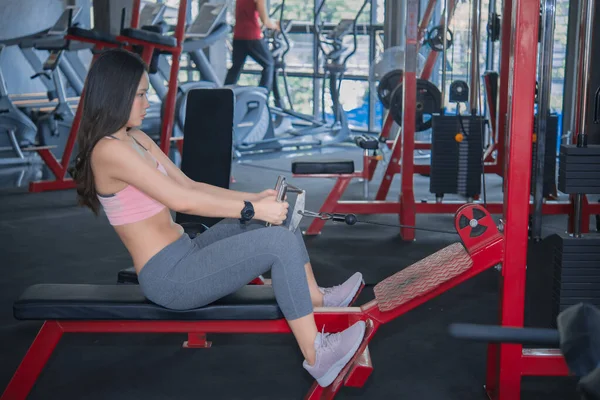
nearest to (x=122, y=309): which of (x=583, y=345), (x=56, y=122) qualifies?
(x=583, y=345)

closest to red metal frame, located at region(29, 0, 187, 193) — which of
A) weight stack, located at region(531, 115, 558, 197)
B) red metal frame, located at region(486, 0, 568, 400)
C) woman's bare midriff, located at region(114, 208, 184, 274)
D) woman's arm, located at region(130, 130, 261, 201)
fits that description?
weight stack, located at region(531, 115, 558, 197)

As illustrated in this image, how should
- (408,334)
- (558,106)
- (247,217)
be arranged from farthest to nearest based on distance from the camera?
(558,106) < (408,334) < (247,217)

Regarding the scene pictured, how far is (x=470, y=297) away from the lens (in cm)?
314

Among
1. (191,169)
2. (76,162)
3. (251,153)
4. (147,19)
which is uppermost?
(147,19)

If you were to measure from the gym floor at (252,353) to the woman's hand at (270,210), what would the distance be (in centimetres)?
59

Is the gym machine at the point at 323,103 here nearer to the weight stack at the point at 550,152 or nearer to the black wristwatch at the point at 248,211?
the weight stack at the point at 550,152

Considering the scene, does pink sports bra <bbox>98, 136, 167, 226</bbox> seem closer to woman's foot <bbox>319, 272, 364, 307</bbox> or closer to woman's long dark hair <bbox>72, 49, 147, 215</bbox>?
woman's long dark hair <bbox>72, 49, 147, 215</bbox>

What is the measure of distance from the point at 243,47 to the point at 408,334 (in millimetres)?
4857

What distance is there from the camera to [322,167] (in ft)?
13.2

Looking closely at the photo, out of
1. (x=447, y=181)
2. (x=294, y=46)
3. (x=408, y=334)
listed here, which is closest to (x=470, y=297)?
(x=408, y=334)

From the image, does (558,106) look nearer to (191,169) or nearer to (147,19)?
(147,19)

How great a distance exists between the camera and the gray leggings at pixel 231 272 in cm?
198

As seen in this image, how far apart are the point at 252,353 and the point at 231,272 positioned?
2.15 feet

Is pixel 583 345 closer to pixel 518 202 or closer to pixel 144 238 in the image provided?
pixel 518 202
